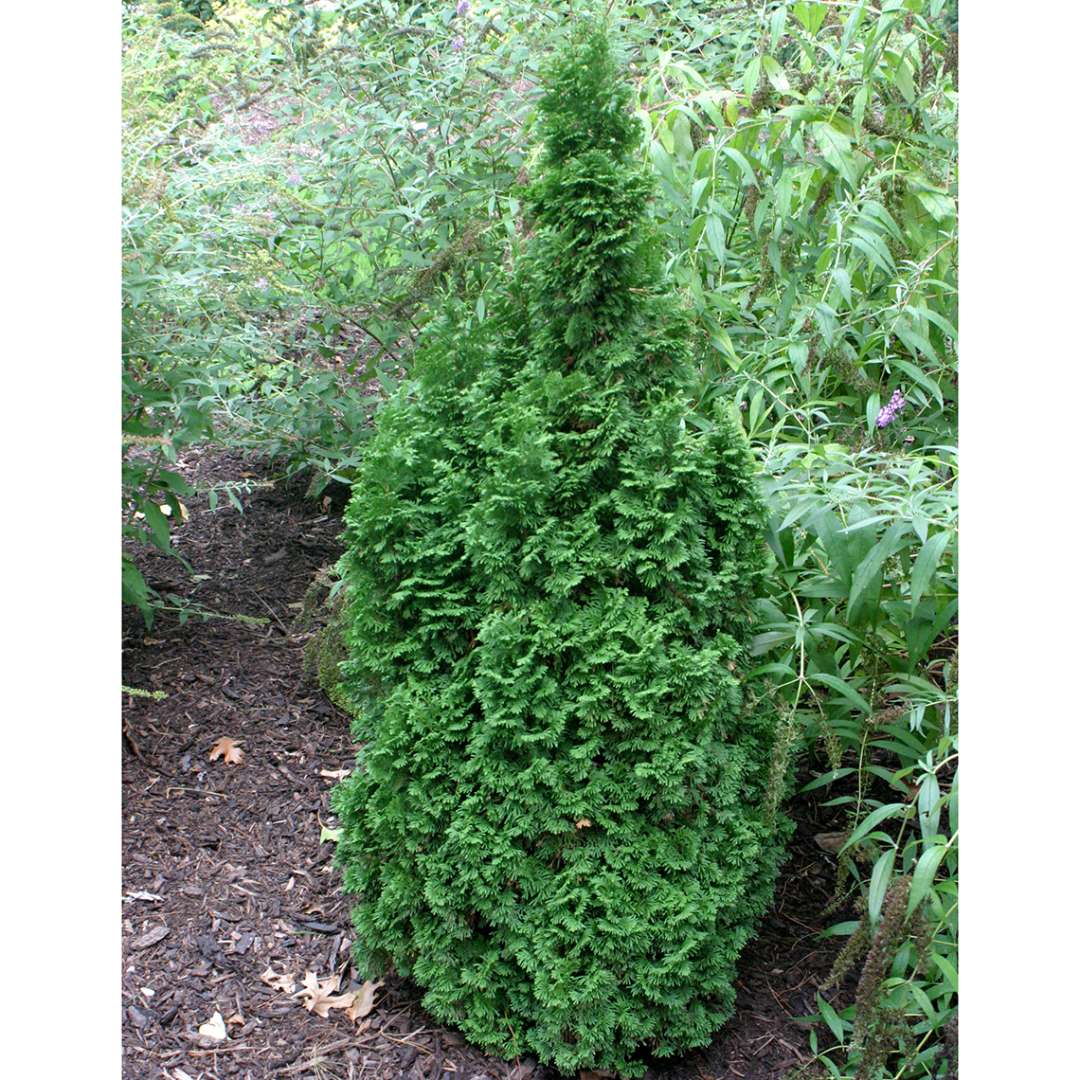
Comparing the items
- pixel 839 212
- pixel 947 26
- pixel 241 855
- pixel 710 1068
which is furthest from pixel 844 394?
pixel 241 855

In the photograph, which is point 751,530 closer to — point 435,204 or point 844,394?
point 844,394

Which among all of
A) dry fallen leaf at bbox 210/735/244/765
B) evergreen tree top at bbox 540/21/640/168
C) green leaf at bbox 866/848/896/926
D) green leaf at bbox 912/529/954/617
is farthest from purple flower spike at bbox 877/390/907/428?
dry fallen leaf at bbox 210/735/244/765

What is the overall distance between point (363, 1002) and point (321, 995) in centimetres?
12

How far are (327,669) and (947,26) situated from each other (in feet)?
8.76

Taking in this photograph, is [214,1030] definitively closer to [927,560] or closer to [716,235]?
[927,560]

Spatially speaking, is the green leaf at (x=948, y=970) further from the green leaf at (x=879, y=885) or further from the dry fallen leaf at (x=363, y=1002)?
the dry fallen leaf at (x=363, y=1002)

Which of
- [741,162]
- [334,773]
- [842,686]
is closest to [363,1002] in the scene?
[334,773]

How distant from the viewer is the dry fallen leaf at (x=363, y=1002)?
2730 millimetres

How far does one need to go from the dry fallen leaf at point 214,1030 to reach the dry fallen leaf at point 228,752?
0.96 m

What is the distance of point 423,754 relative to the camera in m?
2.50

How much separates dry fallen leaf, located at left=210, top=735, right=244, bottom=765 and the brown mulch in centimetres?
2

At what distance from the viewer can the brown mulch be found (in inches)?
104

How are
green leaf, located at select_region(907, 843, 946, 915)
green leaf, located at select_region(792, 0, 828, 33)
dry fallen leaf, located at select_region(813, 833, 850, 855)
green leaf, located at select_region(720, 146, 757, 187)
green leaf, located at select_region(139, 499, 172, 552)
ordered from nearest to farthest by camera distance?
green leaf, located at select_region(907, 843, 946, 915)
dry fallen leaf, located at select_region(813, 833, 850, 855)
green leaf, located at select_region(720, 146, 757, 187)
green leaf, located at select_region(792, 0, 828, 33)
green leaf, located at select_region(139, 499, 172, 552)

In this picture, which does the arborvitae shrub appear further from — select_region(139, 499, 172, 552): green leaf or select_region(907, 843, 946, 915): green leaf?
select_region(139, 499, 172, 552): green leaf
